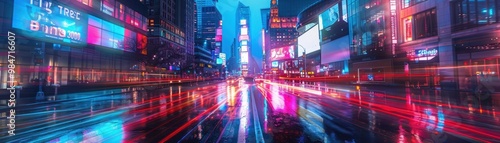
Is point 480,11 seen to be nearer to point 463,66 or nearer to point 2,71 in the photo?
point 463,66

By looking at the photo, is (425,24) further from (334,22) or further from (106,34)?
(106,34)

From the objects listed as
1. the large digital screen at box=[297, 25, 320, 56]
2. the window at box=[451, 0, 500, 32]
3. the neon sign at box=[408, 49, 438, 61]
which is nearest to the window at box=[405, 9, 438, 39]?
the neon sign at box=[408, 49, 438, 61]

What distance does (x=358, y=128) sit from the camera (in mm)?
8883

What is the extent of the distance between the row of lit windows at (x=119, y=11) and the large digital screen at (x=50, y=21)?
12.0 feet

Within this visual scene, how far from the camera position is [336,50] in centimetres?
6519

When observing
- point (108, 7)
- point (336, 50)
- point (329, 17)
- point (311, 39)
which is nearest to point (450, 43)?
point (336, 50)

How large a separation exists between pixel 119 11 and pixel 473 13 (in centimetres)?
5142

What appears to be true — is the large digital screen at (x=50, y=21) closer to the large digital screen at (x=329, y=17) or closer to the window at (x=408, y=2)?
the window at (x=408, y=2)

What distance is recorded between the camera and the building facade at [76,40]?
29672mm

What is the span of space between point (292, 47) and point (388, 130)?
92.3 m

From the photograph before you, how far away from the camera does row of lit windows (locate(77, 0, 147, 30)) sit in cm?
4207

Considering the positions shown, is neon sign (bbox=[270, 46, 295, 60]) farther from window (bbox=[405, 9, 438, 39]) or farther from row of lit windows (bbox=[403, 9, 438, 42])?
window (bbox=[405, 9, 438, 39])

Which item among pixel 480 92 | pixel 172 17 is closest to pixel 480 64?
pixel 480 92

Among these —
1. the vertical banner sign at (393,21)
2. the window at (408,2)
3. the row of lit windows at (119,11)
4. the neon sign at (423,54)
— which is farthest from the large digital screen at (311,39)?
the row of lit windows at (119,11)
